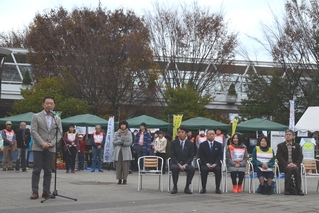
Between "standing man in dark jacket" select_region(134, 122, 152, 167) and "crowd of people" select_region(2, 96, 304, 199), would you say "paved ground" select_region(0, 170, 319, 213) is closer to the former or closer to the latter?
"crowd of people" select_region(2, 96, 304, 199)

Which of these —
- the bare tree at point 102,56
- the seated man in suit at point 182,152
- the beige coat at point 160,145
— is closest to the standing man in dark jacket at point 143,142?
the beige coat at point 160,145

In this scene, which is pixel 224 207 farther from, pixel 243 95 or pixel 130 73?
pixel 243 95

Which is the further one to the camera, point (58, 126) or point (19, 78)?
point (19, 78)

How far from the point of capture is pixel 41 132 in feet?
35.8

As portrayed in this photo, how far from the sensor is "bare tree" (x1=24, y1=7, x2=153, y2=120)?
33969 millimetres

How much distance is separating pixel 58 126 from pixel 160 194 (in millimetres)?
3502

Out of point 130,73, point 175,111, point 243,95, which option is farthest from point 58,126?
point 243,95

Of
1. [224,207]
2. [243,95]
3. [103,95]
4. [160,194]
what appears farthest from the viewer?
[243,95]

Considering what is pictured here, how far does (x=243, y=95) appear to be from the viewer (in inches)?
1937

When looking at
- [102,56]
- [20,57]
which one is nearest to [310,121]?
[102,56]

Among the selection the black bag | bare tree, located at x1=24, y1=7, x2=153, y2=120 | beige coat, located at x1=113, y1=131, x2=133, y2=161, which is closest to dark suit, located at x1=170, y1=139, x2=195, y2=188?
beige coat, located at x1=113, y1=131, x2=133, y2=161

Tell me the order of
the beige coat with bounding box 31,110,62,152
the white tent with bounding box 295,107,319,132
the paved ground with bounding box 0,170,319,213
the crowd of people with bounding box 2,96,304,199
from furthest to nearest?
the white tent with bounding box 295,107,319,132
the crowd of people with bounding box 2,96,304,199
the beige coat with bounding box 31,110,62,152
the paved ground with bounding box 0,170,319,213

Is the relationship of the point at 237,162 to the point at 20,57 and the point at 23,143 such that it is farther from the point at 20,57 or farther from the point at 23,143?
the point at 20,57

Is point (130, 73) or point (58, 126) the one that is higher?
point (130, 73)
